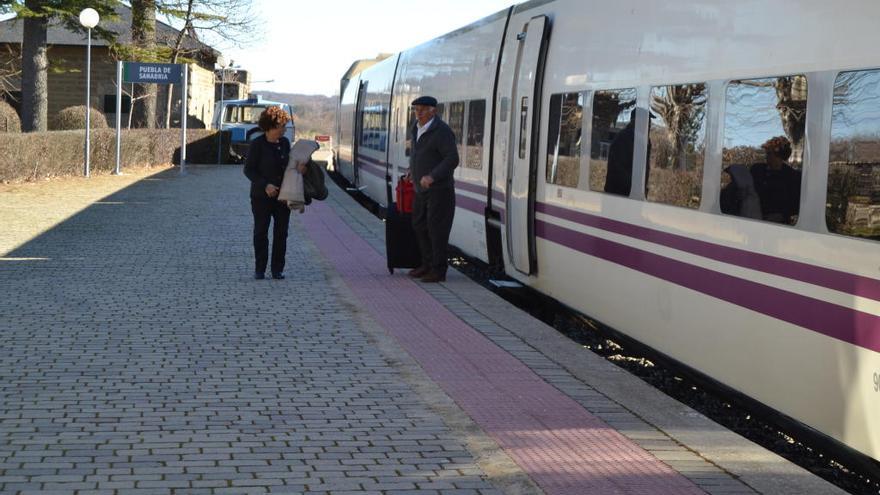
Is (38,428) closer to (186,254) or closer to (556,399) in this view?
(556,399)

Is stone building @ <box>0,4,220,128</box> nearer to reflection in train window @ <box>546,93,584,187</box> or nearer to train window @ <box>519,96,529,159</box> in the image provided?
train window @ <box>519,96,529,159</box>

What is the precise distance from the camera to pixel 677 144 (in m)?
8.56

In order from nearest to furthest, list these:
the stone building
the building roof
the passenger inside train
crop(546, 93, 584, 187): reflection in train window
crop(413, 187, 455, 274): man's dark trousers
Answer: the passenger inside train → crop(546, 93, 584, 187): reflection in train window → crop(413, 187, 455, 274): man's dark trousers → the building roof → the stone building

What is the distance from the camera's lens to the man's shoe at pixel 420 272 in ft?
44.3

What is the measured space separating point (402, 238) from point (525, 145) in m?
1.70

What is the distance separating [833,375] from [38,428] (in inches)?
150

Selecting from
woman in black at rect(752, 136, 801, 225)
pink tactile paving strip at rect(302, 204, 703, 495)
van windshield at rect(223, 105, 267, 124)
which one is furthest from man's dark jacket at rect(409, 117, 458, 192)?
van windshield at rect(223, 105, 267, 124)

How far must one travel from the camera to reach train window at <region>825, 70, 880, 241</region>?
6004 mm

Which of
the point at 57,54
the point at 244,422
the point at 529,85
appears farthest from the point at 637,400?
the point at 57,54

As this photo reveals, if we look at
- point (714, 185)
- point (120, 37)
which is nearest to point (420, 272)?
point (714, 185)

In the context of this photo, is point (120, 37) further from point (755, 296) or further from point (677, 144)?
point (755, 296)

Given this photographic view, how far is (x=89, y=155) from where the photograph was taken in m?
32.4

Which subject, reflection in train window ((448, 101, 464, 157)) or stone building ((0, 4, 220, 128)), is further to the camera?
stone building ((0, 4, 220, 128))

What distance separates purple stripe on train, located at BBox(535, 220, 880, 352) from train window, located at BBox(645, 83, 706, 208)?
429mm
